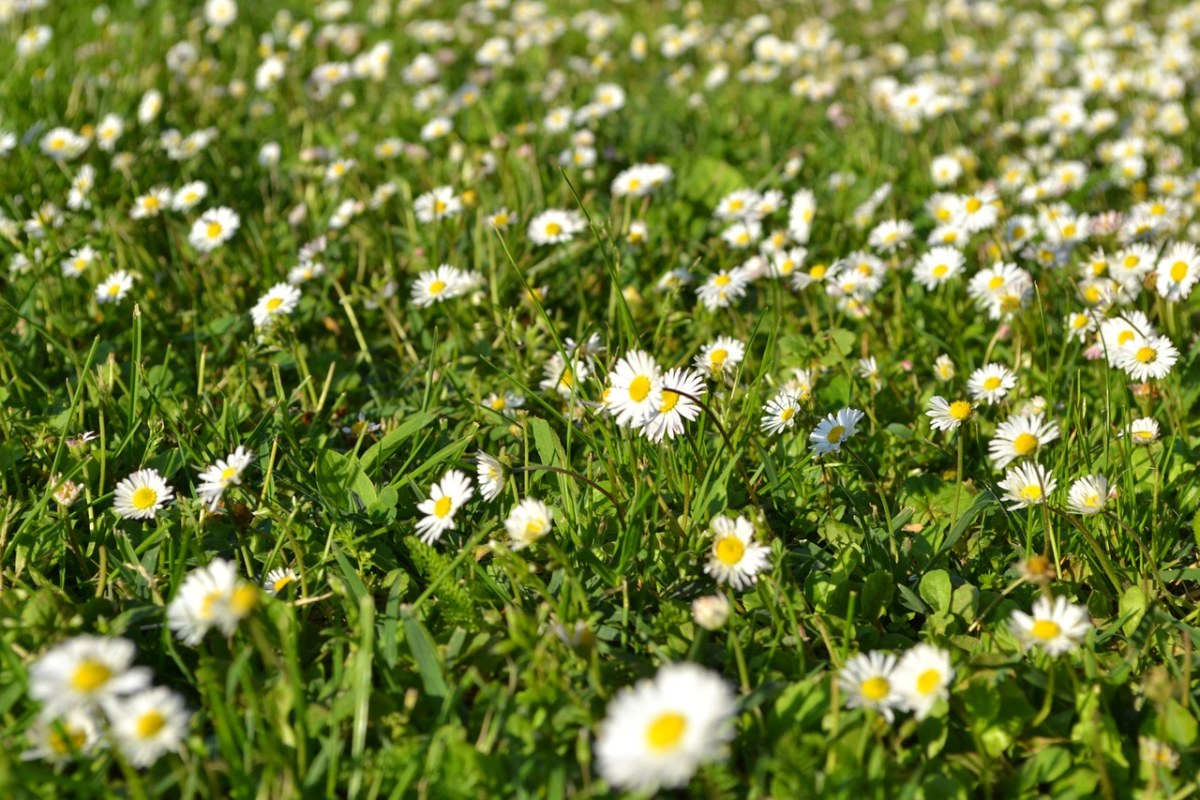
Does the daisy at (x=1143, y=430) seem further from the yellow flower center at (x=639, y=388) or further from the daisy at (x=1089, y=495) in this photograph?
the yellow flower center at (x=639, y=388)

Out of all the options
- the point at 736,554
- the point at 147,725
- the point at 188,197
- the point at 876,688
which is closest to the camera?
the point at 147,725

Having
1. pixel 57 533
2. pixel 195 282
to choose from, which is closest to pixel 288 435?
pixel 57 533

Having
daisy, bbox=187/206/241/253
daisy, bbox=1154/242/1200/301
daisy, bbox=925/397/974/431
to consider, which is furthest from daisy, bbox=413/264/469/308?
daisy, bbox=1154/242/1200/301

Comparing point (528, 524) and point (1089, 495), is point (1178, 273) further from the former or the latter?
point (528, 524)

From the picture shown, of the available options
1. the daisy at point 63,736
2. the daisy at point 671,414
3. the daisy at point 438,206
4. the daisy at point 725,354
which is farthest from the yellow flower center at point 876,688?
the daisy at point 438,206

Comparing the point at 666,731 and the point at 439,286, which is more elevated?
the point at 439,286

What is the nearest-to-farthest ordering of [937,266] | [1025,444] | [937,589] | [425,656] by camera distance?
[425,656]
[937,589]
[1025,444]
[937,266]

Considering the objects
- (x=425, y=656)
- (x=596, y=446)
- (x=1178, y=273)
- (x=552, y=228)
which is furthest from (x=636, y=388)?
(x=1178, y=273)
